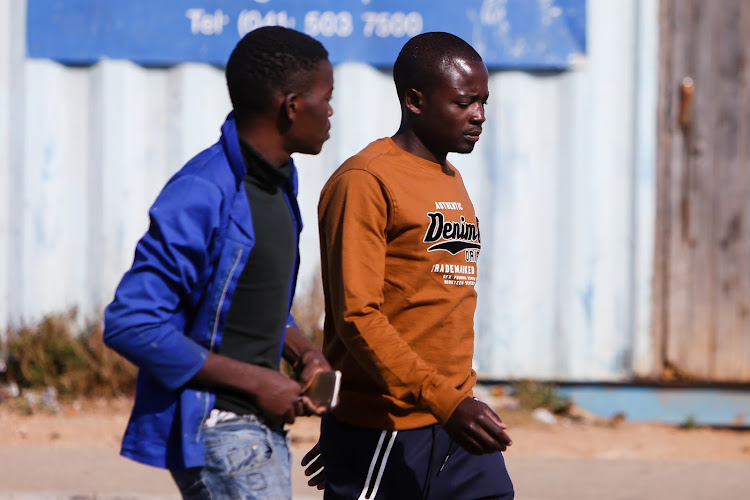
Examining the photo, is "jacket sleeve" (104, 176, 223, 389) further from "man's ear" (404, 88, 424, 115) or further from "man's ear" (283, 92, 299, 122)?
"man's ear" (404, 88, 424, 115)

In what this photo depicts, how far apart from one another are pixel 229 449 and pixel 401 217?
0.84 m

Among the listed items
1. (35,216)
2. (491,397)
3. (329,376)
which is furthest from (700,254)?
(329,376)

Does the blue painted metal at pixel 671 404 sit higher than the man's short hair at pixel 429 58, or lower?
lower

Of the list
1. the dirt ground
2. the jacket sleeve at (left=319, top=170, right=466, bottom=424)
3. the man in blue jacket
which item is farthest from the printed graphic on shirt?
the dirt ground

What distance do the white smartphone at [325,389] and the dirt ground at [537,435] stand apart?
387cm

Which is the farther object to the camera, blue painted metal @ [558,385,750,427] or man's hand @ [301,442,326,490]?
blue painted metal @ [558,385,750,427]

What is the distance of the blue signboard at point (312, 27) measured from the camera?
6.80 m

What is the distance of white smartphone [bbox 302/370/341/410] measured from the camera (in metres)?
2.38

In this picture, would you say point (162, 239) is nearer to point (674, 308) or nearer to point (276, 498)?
point (276, 498)

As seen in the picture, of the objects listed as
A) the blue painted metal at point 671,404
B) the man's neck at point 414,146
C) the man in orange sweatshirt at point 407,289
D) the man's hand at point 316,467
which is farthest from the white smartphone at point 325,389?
the blue painted metal at point 671,404

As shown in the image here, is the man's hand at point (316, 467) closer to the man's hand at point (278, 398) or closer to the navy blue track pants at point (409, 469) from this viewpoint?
the navy blue track pants at point (409, 469)

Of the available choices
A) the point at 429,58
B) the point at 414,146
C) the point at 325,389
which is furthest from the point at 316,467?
the point at 429,58

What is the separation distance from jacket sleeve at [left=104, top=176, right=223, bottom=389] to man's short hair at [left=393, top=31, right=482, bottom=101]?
3.16ft

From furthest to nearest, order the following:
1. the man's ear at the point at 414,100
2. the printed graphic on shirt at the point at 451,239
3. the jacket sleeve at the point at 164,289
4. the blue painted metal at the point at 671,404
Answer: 1. the blue painted metal at the point at 671,404
2. the man's ear at the point at 414,100
3. the printed graphic on shirt at the point at 451,239
4. the jacket sleeve at the point at 164,289
